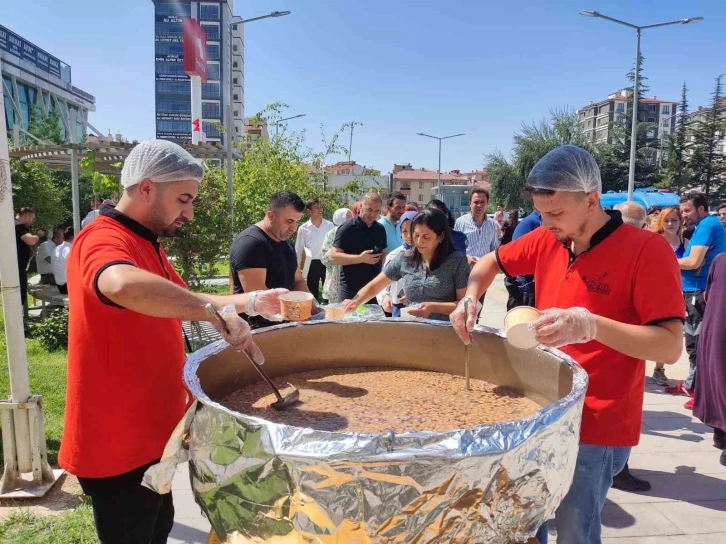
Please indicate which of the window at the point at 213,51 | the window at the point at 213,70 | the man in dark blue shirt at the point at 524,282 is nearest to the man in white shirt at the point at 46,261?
the man in dark blue shirt at the point at 524,282

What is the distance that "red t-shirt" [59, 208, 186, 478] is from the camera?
164cm

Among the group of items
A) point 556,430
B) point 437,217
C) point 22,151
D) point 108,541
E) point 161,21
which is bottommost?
point 108,541

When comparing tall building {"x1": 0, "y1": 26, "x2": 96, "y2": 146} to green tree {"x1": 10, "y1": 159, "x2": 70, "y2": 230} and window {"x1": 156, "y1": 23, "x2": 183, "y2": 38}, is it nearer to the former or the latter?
window {"x1": 156, "y1": 23, "x2": 183, "y2": 38}

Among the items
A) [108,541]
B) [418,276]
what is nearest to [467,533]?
[108,541]

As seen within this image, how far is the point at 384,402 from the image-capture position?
5.74 ft

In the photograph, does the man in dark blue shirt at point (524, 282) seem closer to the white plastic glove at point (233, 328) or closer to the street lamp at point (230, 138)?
the white plastic glove at point (233, 328)

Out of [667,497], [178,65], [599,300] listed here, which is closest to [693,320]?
[667,497]

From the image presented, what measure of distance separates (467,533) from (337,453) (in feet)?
1.18

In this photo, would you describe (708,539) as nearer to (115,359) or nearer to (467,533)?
(467,533)

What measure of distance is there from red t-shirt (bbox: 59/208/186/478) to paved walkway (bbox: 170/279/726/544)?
1411 mm

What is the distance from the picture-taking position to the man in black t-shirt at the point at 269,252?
340 cm

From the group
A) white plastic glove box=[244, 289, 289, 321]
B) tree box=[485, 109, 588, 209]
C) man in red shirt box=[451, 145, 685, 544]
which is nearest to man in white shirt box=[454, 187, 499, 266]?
man in red shirt box=[451, 145, 685, 544]

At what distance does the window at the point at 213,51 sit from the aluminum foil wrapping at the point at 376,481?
9595cm

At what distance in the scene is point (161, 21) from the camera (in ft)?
285
